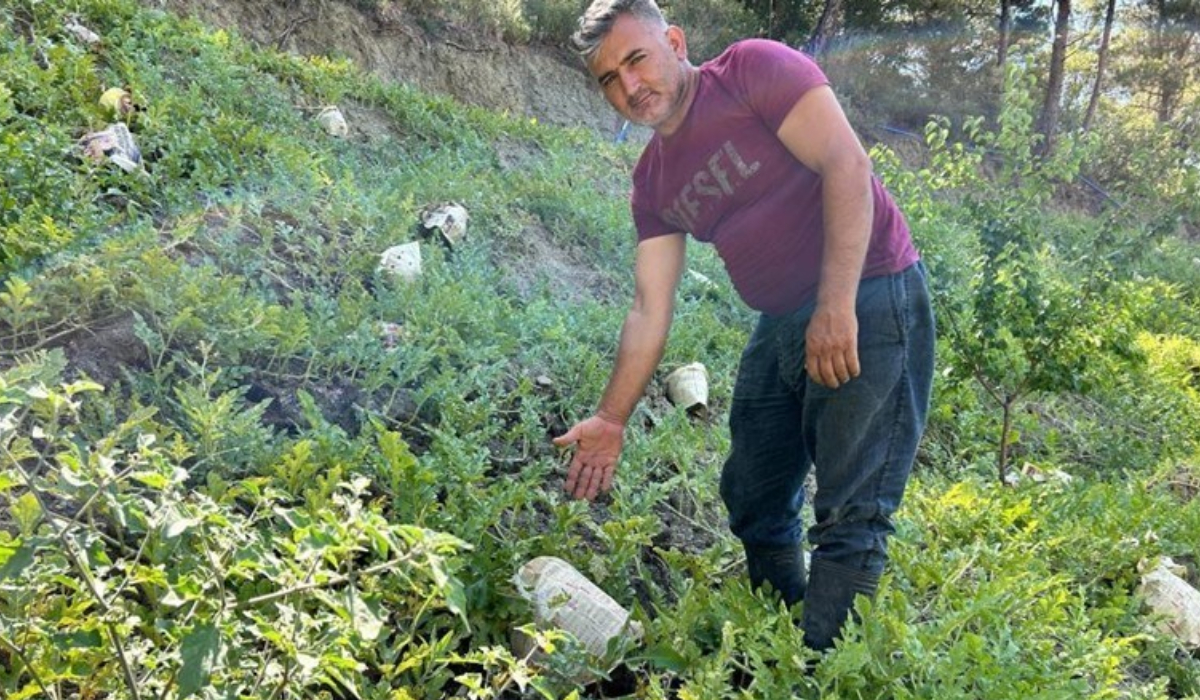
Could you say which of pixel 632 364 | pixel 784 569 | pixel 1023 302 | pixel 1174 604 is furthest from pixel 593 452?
pixel 1023 302

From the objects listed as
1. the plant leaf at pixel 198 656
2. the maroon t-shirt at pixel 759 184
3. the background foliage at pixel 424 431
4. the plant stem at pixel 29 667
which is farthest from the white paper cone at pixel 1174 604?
the plant stem at pixel 29 667

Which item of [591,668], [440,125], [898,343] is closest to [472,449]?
[591,668]

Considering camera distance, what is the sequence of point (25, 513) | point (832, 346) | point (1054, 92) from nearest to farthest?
point (25, 513) < point (832, 346) < point (1054, 92)

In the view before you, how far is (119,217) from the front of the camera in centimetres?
304

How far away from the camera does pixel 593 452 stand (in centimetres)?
230

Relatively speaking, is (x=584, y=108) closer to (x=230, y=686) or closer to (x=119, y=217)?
(x=119, y=217)

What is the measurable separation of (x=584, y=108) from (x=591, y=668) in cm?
1111

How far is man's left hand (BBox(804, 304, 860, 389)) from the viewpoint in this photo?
1900 millimetres

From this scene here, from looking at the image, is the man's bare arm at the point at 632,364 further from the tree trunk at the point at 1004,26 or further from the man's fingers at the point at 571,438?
the tree trunk at the point at 1004,26

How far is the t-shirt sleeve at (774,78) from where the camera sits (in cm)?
196

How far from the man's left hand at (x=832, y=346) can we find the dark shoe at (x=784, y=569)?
58cm

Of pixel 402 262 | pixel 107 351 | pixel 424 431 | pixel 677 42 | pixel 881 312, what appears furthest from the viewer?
pixel 402 262

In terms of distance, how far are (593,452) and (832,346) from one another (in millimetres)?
709

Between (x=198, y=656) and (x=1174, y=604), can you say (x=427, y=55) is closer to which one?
(x=1174, y=604)
